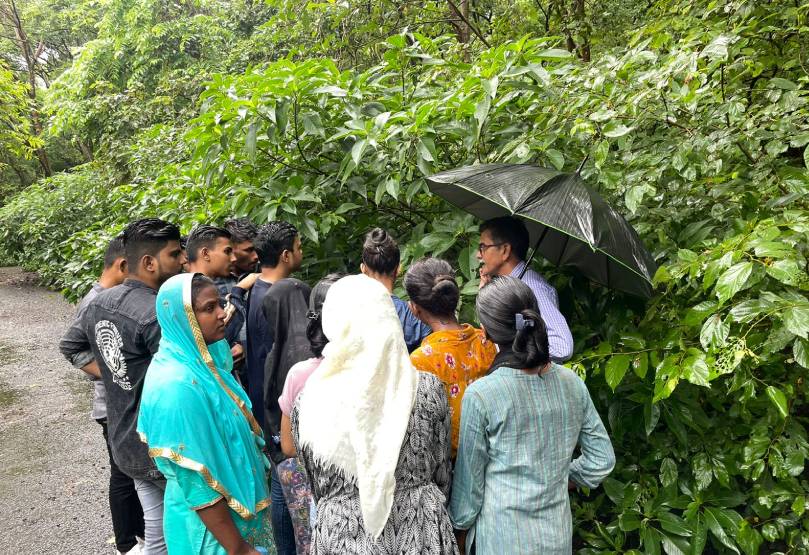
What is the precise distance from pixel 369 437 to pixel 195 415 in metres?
0.65

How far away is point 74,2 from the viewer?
21422 millimetres

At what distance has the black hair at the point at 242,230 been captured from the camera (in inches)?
140

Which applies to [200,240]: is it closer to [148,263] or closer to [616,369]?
[148,263]

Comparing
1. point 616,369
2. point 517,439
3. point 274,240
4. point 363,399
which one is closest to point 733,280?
point 616,369

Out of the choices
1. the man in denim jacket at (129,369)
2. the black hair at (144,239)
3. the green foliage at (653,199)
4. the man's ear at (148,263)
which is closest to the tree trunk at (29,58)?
the green foliage at (653,199)

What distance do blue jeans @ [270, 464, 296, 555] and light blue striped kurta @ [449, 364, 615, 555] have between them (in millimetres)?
1131

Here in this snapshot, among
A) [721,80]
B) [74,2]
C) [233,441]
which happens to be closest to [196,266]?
[233,441]

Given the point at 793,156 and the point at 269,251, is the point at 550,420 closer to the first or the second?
the point at 269,251

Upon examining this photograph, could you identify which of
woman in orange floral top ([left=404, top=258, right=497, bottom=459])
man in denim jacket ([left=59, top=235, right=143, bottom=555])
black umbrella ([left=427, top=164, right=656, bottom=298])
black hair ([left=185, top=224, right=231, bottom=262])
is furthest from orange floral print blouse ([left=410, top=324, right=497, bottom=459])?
man in denim jacket ([left=59, top=235, right=143, bottom=555])

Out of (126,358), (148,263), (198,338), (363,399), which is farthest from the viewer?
(148,263)

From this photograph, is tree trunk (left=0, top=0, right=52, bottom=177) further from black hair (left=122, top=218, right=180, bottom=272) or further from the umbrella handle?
the umbrella handle

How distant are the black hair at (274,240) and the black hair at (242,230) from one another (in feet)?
1.34

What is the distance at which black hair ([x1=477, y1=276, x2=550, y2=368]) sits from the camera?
1813 millimetres

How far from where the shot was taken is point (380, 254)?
109 inches
